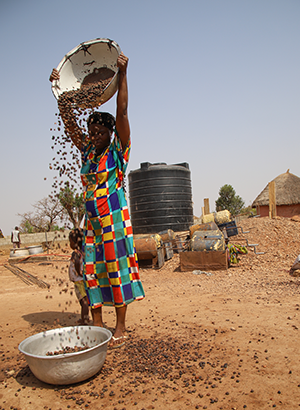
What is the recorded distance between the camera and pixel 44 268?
8852 millimetres

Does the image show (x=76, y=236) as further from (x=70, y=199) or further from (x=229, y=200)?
(x=229, y=200)

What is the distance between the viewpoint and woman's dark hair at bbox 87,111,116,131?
2773 mm

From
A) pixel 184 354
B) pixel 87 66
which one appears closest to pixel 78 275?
pixel 184 354

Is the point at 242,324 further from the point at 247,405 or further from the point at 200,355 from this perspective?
the point at 247,405

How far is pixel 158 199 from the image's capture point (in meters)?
10.4

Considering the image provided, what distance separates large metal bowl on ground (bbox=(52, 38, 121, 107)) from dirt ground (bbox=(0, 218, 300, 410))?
80.7 inches

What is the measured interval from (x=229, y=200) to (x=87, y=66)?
1137 inches

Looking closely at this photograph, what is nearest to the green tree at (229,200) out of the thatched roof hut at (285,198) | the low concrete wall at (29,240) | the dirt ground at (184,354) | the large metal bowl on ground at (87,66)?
the thatched roof hut at (285,198)

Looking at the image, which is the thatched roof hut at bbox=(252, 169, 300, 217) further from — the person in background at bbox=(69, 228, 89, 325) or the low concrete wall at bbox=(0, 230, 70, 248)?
the person in background at bbox=(69, 228, 89, 325)

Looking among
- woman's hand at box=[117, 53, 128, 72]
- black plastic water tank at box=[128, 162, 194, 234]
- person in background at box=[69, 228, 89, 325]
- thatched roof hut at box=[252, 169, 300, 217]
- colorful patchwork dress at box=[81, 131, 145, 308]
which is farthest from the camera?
thatched roof hut at box=[252, 169, 300, 217]

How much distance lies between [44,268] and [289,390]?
8039 mm

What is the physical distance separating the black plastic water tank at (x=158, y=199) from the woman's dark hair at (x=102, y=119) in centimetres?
761

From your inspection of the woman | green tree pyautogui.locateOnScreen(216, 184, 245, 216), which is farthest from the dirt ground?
green tree pyautogui.locateOnScreen(216, 184, 245, 216)

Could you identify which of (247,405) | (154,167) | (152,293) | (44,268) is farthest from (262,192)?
(247,405)
